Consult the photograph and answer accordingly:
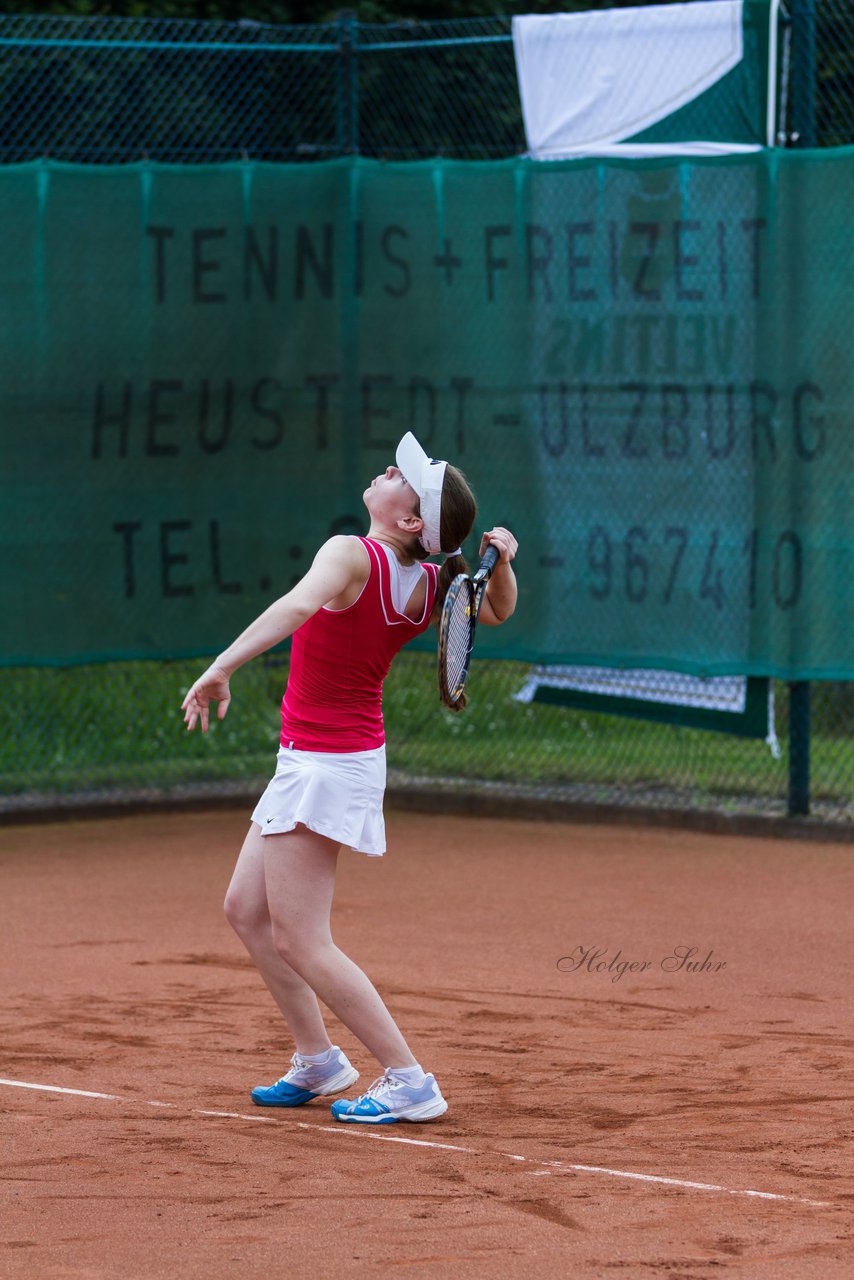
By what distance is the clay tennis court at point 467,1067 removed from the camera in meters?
3.92

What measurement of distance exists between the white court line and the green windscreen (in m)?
4.10

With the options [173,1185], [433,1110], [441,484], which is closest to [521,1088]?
[433,1110]

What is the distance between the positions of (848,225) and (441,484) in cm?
443

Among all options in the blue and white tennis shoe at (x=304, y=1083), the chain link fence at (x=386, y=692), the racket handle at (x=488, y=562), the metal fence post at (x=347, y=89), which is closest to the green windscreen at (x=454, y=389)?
the metal fence post at (x=347, y=89)

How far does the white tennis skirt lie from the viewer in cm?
468

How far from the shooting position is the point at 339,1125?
481 cm

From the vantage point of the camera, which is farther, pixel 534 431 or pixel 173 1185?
pixel 534 431

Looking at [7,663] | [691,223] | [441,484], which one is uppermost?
[691,223]

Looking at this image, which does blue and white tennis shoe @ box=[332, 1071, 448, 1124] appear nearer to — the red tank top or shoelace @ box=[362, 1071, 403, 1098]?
shoelace @ box=[362, 1071, 403, 1098]

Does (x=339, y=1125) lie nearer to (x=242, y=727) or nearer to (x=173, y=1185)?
(x=173, y=1185)

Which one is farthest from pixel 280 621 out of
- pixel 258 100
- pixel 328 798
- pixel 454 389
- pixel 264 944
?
pixel 258 100

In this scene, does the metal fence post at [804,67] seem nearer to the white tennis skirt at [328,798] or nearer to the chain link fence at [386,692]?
the chain link fence at [386,692]

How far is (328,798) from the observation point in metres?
4.70

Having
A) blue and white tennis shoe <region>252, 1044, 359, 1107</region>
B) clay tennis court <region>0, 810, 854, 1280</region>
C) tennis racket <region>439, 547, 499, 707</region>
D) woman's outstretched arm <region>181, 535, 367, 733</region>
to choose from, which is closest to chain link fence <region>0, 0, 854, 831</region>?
clay tennis court <region>0, 810, 854, 1280</region>
